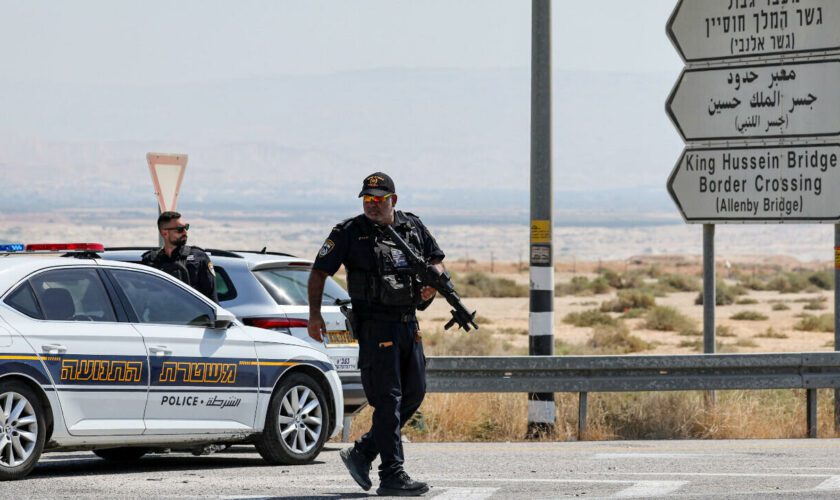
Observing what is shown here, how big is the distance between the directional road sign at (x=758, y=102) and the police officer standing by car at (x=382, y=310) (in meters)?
7.72

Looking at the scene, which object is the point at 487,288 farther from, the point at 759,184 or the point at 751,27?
the point at 751,27

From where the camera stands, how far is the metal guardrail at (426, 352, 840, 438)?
46.6 feet

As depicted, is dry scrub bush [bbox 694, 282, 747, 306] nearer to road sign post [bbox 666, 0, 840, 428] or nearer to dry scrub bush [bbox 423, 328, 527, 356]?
dry scrub bush [bbox 423, 328, 527, 356]

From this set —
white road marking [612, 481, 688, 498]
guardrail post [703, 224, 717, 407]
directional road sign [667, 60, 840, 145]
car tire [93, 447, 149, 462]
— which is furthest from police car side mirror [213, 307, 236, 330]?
directional road sign [667, 60, 840, 145]

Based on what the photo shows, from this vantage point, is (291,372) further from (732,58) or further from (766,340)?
(766,340)

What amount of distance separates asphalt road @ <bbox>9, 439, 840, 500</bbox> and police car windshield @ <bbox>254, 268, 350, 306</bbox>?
1.24 metres

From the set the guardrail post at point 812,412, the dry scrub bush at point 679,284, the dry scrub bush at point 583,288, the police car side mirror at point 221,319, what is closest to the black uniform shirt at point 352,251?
the police car side mirror at point 221,319

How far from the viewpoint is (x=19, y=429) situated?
9.55 m

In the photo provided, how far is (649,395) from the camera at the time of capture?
1599cm

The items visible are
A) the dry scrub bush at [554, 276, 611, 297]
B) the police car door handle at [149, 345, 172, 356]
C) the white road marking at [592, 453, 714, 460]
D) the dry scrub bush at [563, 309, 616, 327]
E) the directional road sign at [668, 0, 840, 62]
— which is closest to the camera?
the police car door handle at [149, 345, 172, 356]

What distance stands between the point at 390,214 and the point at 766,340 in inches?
1144

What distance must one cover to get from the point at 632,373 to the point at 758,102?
3.45 metres

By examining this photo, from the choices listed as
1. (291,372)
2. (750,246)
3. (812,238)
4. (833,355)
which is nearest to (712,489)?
(291,372)

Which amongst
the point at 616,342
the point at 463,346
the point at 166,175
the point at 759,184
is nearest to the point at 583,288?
the point at 616,342
